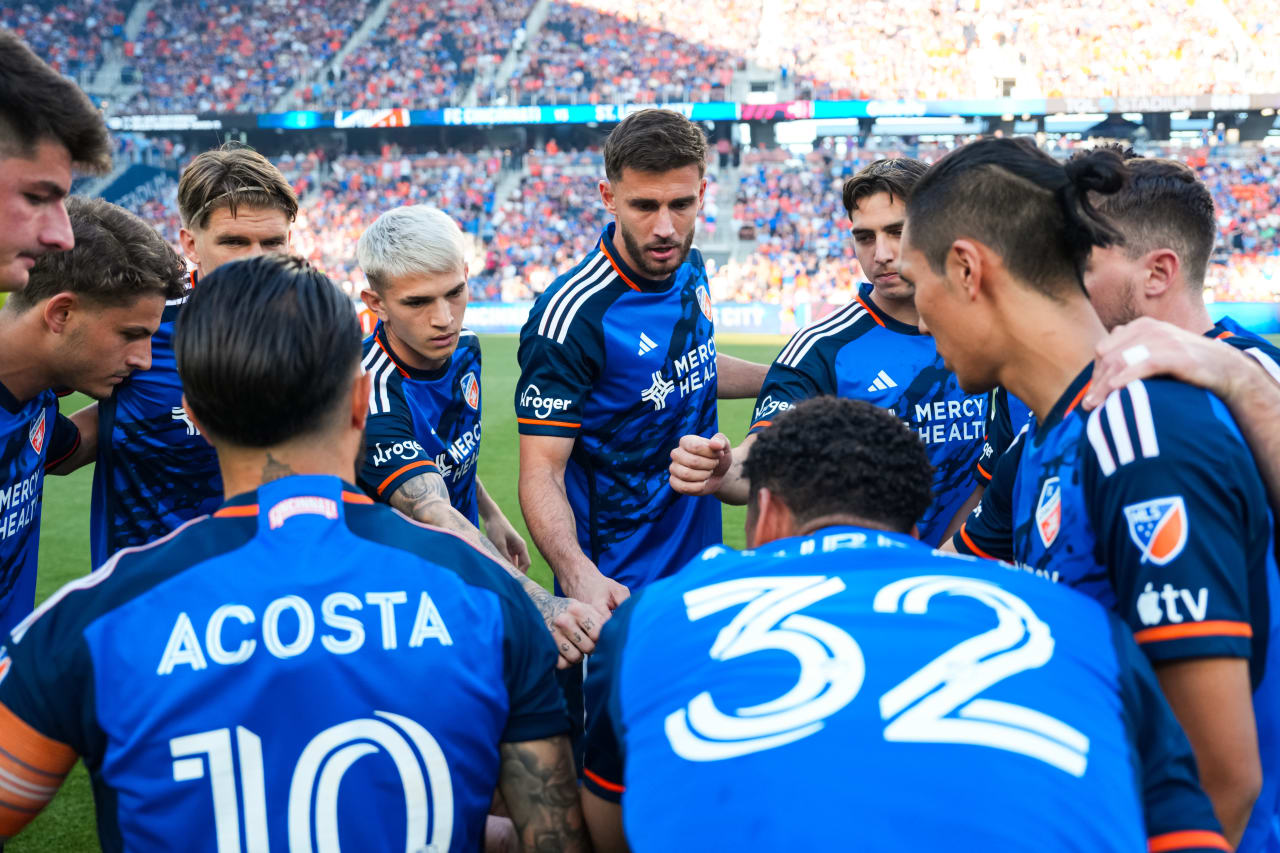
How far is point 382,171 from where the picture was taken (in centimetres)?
3581

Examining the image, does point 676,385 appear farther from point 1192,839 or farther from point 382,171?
point 382,171

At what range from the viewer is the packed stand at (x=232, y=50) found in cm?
3731

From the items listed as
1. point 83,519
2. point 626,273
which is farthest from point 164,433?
point 83,519

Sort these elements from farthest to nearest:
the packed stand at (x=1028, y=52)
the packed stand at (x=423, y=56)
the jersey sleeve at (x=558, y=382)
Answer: the packed stand at (x=423, y=56) → the packed stand at (x=1028, y=52) → the jersey sleeve at (x=558, y=382)

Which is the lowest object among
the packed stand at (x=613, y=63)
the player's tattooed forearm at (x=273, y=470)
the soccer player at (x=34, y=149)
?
the player's tattooed forearm at (x=273, y=470)

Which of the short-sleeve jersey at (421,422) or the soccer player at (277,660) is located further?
the short-sleeve jersey at (421,422)

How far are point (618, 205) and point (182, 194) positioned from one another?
1.77 metres

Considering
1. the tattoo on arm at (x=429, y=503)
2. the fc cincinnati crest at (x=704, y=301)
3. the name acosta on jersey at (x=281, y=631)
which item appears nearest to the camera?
the name acosta on jersey at (x=281, y=631)

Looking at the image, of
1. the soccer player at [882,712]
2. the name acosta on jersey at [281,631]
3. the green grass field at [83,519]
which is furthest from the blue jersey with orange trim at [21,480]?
the soccer player at [882,712]

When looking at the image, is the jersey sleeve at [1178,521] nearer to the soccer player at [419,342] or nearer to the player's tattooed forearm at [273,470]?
the player's tattooed forearm at [273,470]

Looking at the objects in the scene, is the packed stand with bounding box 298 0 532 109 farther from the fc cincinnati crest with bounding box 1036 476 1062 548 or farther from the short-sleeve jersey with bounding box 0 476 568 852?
the short-sleeve jersey with bounding box 0 476 568 852

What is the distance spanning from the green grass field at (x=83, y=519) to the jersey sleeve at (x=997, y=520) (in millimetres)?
3660

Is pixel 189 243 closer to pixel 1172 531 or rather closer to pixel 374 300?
pixel 374 300

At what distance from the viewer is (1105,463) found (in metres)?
1.87
